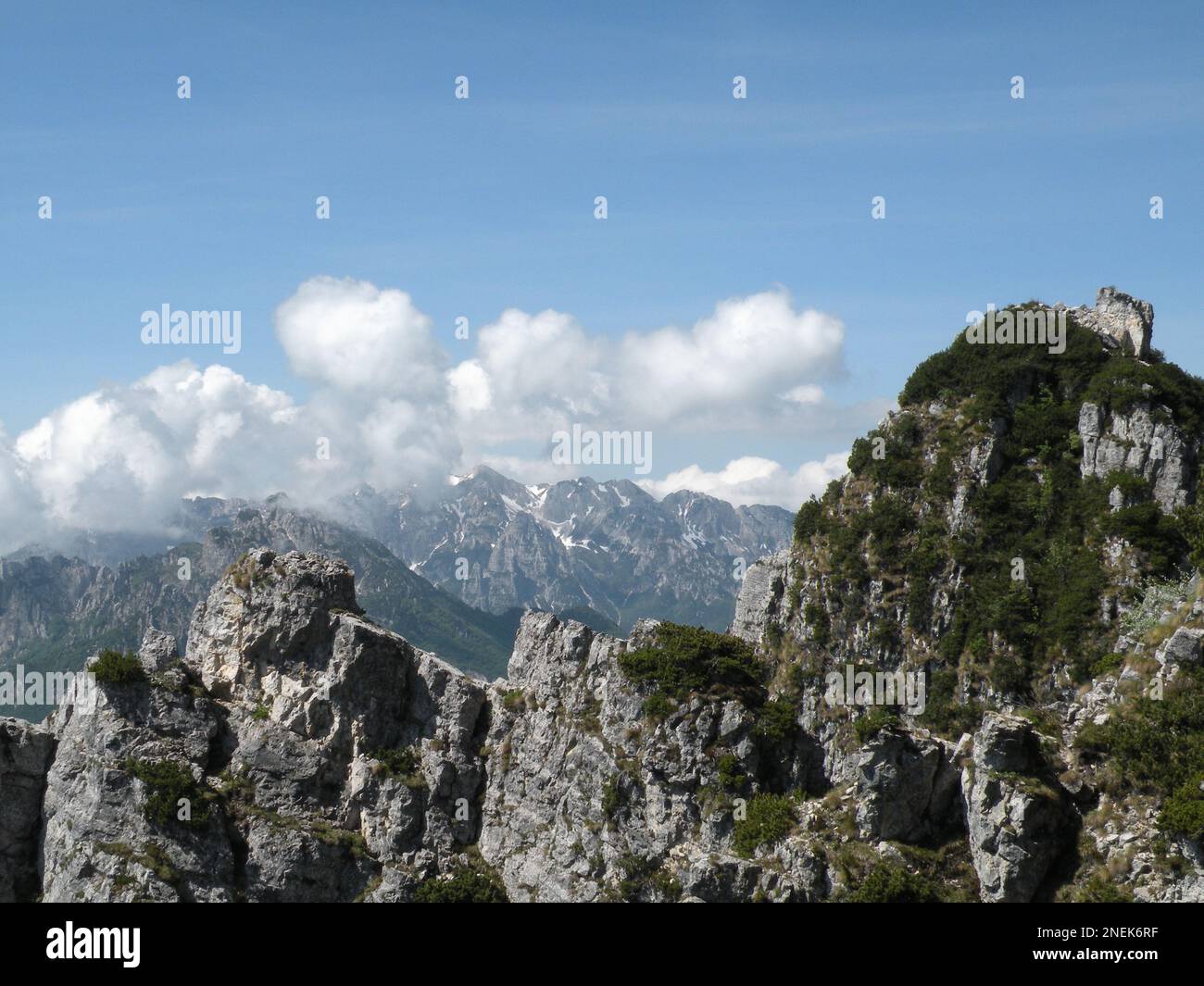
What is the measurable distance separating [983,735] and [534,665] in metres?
35.1

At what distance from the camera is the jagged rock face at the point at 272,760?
71.2m

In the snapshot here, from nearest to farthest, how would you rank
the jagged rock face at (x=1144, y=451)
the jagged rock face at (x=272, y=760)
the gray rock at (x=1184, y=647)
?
1. the gray rock at (x=1184, y=647)
2. the jagged rock face at (x=272, y=760)
3. the jagged rock face at (x=1144, y=451)

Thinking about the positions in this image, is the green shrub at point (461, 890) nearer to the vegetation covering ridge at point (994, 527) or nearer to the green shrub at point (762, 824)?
the green shrub at point (762, 824)

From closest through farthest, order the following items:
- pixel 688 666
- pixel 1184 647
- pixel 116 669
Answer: pixel 1184 647 < pixel 116 669 < pixel 688 666

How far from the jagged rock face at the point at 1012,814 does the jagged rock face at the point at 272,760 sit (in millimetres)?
36282

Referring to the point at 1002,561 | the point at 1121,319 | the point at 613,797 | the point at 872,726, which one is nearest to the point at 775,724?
the point at 872,726

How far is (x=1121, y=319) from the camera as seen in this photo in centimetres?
12925

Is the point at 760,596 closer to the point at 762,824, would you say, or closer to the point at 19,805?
the point at 762,824

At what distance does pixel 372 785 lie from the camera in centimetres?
7669

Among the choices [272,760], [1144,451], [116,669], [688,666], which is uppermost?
[1144,451]

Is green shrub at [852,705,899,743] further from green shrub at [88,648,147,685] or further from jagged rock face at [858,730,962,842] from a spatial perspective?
green shrub at [88,648,147,685]

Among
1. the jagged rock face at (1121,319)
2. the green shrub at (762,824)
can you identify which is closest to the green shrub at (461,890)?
the green shrub at (762,824)

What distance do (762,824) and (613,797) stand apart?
11.0m
